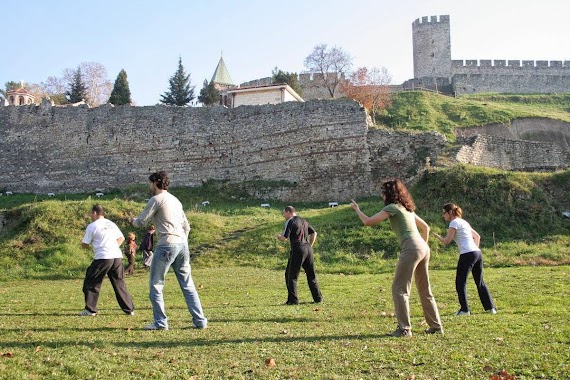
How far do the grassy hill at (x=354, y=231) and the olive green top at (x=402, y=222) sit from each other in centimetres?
1045

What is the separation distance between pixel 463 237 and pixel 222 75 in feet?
192

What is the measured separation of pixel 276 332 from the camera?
8953mm

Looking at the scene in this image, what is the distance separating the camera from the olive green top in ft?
28.1

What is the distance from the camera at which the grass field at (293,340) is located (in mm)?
6637

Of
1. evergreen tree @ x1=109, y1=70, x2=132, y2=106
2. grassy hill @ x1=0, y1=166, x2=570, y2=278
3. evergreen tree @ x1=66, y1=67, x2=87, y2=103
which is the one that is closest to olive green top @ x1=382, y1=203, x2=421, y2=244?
grassy hill @ x1=0, y1=166, x2=570, y2=278

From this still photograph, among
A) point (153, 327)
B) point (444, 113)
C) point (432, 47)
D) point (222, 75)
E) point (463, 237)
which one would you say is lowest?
point (153, 327)

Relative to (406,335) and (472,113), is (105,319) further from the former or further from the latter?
(472,113)

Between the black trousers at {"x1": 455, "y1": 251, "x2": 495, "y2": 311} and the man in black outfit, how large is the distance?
2907 millimetres

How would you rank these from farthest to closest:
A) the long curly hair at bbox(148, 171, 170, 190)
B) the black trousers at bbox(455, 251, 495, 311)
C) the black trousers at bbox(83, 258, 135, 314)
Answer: the black trousers at bbox(83, 258, 135, 314), the black trousers at bbox(455, 251, 495, 311), the long curly hair at bbox(148, 171, 170, 190)

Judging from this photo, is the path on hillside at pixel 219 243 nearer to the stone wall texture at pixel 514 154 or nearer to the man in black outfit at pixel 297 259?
the man in black outfit at pixel 297 259

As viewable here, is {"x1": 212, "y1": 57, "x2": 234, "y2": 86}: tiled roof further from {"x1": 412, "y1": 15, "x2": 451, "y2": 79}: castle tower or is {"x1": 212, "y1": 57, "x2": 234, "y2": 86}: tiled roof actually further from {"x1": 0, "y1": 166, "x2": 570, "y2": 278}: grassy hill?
{"x1": 0, "y1": 166, "x2": 570, "y2": 278}: grassy hill

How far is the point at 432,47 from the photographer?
68375mm

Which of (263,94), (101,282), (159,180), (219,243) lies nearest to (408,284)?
(159,180)

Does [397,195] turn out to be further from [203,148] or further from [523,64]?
[523,64]
